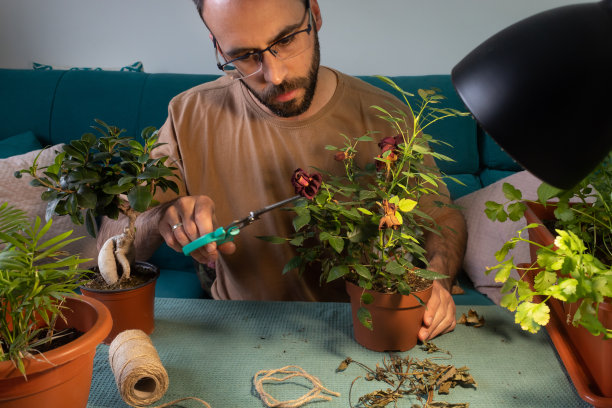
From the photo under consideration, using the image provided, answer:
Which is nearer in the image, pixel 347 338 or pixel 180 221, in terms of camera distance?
pixel 347 338

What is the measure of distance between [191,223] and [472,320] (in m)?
0.62

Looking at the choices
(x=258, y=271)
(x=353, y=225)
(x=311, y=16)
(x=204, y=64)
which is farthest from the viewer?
(x=204, y=64)

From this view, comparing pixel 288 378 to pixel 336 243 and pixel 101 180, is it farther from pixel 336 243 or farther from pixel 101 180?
pixel 101 180

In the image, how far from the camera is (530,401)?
792 millimetres

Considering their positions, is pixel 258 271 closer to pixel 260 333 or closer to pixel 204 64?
pixel 260 333

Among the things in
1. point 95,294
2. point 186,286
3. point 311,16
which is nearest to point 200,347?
point 95,294

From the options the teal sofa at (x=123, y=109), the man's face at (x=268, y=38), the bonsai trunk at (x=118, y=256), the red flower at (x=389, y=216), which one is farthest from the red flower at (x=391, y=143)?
the teal sofa at (x=123, y=109)

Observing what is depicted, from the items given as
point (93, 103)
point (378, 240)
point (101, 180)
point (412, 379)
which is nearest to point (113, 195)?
point (101, 180)

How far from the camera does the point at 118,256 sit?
1.00 m

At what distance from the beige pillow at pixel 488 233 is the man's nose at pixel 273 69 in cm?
91

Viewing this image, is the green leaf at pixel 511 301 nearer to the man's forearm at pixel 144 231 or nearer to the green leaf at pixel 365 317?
the green leaf at pixel 365 317

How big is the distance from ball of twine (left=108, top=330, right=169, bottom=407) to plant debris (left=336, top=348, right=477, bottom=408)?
305 millimetres

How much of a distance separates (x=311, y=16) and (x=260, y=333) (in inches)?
31.4

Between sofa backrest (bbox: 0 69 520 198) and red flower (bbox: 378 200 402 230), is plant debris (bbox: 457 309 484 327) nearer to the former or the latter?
red flower (bbox: 378 200 402 230)
